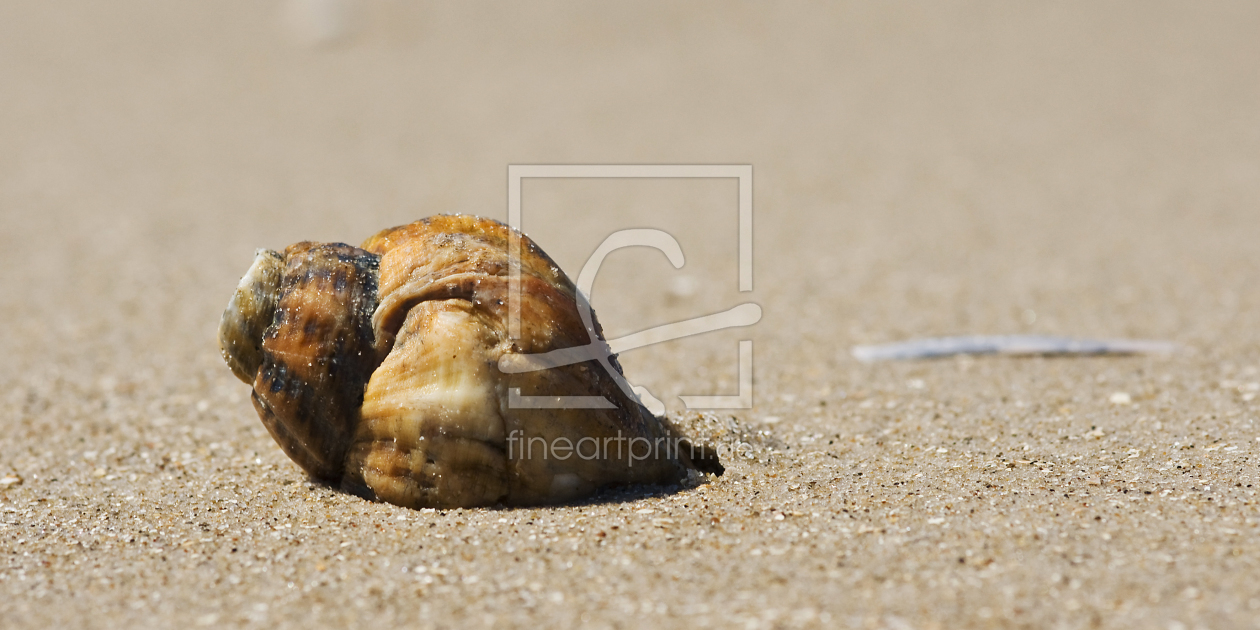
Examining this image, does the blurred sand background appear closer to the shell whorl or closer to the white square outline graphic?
the white square outline graphic

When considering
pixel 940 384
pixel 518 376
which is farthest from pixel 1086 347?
pixel 518 376

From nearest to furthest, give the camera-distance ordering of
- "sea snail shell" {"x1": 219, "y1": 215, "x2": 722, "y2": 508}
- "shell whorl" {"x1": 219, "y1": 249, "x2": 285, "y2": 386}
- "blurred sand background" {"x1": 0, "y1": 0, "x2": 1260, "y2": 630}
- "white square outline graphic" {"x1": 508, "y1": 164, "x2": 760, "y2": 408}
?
"blurred sand background" {"x1": 0, "y1": 0, "x2": 1260, "y2": 630} < "sea snail shell" {"x1": 219, "y1": 215, "x2": 722, "y2": 508} < "shell whorl" {"x1": 219, "y1": 249, "x2": 285, "y2": 386} < "white square outline graphic" {"x1": 508, "y1": 164, "x2": 760, "y2": 408}

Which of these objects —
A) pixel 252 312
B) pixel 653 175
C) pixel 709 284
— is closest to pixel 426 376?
pixel 252 312

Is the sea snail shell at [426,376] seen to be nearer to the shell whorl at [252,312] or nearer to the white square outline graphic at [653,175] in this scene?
the shell whorl at [252,312]

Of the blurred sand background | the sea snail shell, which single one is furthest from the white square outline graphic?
the sea snail shell

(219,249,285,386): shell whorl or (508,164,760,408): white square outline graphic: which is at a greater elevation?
(508,164,760,408): white square outline graphic

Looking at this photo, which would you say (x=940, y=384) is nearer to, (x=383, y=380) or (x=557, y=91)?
(x=383, y=380)
